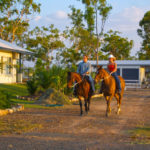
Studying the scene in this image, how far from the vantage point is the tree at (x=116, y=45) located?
204ft

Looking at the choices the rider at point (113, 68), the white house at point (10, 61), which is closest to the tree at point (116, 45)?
the white house at point (10, 61)

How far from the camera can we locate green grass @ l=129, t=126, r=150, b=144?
6.89 meters

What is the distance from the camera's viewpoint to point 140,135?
7605mm

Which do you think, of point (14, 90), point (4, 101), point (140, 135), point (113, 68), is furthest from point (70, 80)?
point (14, 90)

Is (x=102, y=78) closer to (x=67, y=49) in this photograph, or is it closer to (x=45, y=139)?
(x=45, y=139)

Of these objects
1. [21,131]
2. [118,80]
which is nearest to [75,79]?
[118,80]

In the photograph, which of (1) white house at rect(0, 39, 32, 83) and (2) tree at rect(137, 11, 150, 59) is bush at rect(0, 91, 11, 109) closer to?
(1) white house at rect(0, 39, 32, 83)

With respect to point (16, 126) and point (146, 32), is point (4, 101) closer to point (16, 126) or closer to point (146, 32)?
point (16, 126)

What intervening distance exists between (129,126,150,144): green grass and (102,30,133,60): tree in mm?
54483

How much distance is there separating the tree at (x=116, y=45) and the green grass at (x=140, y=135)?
54483 mm

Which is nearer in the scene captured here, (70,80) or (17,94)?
(70,80)

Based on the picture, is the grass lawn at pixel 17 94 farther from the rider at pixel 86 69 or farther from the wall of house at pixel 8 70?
the wall of house at pixel 8 70

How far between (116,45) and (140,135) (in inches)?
2207

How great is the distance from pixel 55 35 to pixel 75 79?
1673 inches
